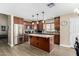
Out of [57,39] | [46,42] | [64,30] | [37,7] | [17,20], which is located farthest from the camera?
[17,20]

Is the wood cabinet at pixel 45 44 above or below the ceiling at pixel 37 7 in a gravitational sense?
below

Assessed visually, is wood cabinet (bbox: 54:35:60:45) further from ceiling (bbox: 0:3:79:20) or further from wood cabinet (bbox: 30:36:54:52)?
ceiling (bbox: 0:3:79:20)

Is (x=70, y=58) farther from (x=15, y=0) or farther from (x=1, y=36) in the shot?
(x=1, y=36)

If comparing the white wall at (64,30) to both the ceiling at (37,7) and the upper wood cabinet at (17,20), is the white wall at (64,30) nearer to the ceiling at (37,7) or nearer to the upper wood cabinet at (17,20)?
the ceiling at (37,7)

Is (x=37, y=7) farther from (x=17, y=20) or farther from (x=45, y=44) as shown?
(x=17, y=20)

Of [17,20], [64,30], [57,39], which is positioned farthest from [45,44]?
[17,20]

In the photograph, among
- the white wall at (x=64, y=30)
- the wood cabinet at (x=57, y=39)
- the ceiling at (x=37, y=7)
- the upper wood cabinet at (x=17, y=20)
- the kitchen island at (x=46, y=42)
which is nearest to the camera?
the ceiling at (x=37, y=7)

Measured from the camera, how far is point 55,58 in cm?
125

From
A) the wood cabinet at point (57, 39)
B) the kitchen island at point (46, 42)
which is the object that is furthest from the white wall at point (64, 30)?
the kitchen island at point (46, 42)

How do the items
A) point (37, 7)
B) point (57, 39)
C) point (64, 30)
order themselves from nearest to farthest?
point (37, 7), point (64, 30), point (57, 39)

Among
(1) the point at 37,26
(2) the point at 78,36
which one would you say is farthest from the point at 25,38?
(2) the point at 78,36

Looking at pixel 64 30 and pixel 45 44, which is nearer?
pixel 45 44

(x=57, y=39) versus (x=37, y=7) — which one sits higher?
(x=37, y=7)

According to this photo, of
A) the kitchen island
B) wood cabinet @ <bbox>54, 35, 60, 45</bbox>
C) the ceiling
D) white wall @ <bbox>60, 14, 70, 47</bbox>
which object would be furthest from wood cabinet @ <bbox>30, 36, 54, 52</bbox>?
the ceiling
